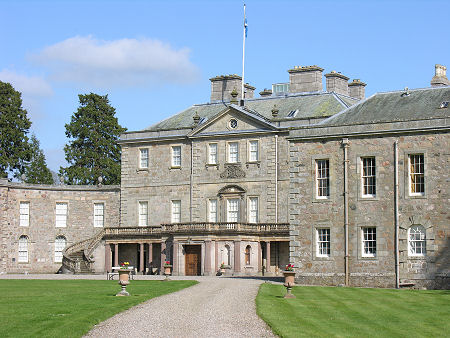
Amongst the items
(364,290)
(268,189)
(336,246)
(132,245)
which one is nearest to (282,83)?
(268,189)

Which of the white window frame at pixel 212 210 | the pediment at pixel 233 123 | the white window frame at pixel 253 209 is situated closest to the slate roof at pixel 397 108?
the pediment at pixel 233 123

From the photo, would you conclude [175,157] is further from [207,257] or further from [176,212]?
[207,257]

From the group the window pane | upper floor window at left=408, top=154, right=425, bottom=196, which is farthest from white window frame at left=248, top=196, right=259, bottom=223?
upper floor window at left=408, top=154, right=425, bottom=196

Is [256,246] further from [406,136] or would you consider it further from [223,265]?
[406,136]

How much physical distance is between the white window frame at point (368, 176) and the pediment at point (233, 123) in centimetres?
1779

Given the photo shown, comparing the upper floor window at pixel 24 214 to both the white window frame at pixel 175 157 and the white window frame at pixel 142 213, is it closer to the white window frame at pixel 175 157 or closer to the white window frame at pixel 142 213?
the white window frame at pixel 142 213

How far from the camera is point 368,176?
4194 cm

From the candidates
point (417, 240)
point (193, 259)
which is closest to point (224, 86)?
point (193, 259)

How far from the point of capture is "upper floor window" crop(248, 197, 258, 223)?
60.5m

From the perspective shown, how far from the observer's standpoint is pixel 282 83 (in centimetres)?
6769

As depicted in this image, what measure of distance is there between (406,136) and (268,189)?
1961cm

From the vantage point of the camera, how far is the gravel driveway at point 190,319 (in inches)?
907

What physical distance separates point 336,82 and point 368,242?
24.5 meters

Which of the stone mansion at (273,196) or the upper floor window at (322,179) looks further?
the upper floor window at (322,179)
